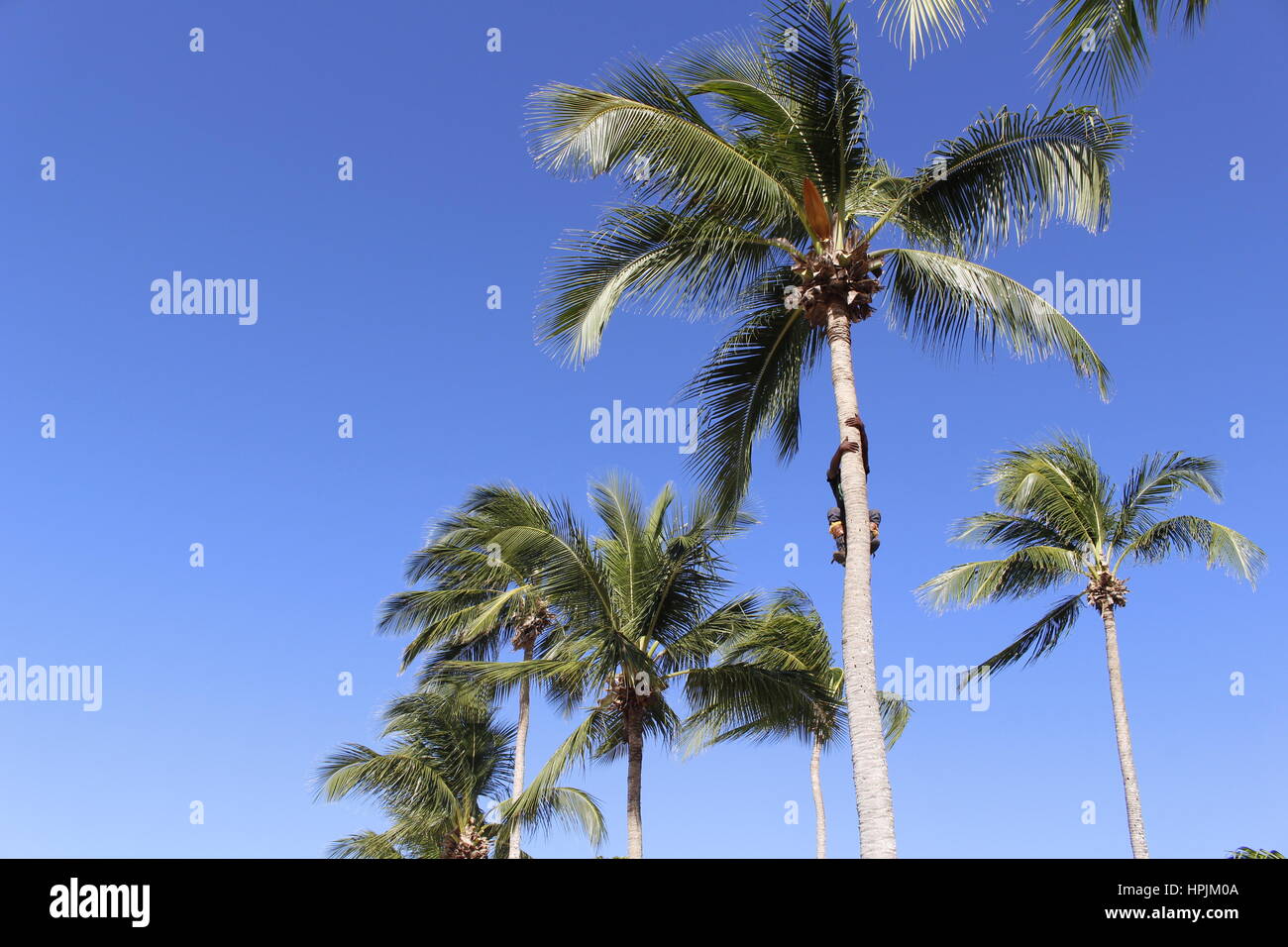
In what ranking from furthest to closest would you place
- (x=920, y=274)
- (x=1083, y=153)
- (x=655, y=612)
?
(x=655, y=612) < (x=920, y=274) < (x=1083, y=153)

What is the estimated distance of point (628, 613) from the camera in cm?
1670

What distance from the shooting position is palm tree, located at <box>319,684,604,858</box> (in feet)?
70.5

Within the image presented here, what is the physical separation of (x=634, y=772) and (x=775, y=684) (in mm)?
3145

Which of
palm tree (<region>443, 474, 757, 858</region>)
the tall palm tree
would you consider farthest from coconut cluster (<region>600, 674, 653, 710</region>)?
the tall palm tree

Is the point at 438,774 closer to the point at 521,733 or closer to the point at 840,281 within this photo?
the point at 521,733

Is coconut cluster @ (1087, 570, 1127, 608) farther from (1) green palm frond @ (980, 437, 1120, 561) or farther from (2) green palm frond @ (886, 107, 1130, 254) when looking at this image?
(2) green palm frond @ (886, 107, 1130, 254)

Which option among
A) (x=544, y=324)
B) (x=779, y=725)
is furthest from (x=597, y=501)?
(x=544, y=324)

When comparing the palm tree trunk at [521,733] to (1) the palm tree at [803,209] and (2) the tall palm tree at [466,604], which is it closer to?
(2) the tall palm tree at [466,604]

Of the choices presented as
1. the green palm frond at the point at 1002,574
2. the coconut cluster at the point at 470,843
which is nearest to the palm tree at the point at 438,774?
the coconut cluster at the point at 470,843

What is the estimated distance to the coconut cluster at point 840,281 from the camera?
35.2 ft

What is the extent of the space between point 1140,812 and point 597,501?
1164cm

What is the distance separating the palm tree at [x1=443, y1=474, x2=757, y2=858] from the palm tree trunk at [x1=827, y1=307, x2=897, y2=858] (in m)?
5.75
